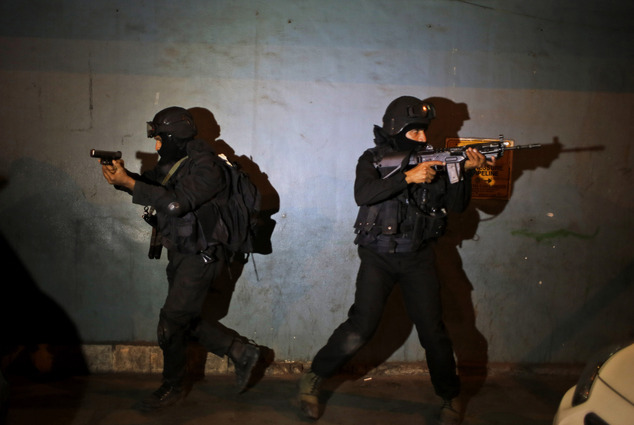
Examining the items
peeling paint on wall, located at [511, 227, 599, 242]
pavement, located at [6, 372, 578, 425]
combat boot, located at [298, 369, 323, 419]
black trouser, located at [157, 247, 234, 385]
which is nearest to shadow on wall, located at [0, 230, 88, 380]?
pavement, located at [6, 372, 578, 425]

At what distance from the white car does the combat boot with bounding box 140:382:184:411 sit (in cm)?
250

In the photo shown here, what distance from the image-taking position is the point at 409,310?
11.4 ft

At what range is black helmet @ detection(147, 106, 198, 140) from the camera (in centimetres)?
356

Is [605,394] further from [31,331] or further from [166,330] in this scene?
[31,331]

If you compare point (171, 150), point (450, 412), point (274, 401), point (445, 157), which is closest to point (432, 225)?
point (445, 157)

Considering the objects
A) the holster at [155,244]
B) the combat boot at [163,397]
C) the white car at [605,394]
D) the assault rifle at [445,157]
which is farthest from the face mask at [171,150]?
the white car at [605,394]

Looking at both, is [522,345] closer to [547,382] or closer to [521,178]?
[547,382]

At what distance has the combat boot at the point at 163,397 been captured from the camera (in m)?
3.57

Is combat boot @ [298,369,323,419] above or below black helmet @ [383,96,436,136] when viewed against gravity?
below

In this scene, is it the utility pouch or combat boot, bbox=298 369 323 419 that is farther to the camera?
combat boot, bbox=298 369 323 419

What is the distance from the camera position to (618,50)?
441cm

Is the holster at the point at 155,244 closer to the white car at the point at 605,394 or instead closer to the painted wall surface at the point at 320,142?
the painted wall surface at the point at 320,142

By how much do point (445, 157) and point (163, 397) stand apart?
2.58m

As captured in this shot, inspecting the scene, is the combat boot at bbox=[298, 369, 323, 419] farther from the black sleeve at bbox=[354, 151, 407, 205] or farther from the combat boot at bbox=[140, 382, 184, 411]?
the black sleeve at bbox=[354, 151, 407, 205]
